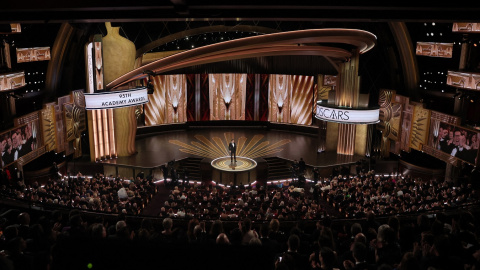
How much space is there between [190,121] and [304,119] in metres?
7.16

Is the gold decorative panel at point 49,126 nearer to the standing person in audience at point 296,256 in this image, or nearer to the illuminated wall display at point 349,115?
the illuminated wall display at point 349,115

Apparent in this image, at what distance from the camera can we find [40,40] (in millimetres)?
16969

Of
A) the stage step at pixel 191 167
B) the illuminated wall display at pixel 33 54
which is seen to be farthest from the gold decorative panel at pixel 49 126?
the stage step at pixel 191 167

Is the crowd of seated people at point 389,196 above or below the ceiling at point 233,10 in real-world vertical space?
below

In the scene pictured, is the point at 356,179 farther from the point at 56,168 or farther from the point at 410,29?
the point at 56,168

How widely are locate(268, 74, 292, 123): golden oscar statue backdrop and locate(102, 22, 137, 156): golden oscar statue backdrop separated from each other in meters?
9.44

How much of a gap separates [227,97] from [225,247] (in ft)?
78.0

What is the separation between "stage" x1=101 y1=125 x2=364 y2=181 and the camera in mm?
18375

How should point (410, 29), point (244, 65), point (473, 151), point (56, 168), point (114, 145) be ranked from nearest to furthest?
point (473, 151) → point (56, 168) → point (410, 29) → point (114, 145) → point (244, 65)

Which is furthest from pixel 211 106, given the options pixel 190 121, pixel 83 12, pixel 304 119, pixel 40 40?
pixel 83 12

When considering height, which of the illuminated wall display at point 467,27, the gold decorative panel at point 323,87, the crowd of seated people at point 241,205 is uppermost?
the illuminated wall display at point 467,27

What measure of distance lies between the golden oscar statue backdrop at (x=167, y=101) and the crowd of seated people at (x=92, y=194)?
939 cm

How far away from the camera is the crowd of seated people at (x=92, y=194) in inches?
434

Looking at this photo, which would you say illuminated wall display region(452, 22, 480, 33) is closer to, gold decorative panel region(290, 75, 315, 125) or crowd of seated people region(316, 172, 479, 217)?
crowd of seated people region(316, 172, 479, 217)
